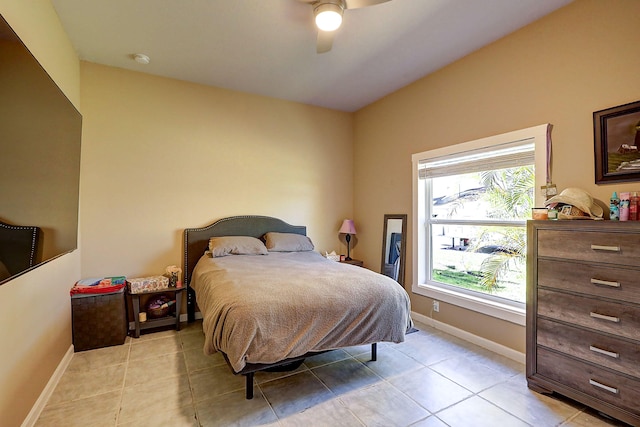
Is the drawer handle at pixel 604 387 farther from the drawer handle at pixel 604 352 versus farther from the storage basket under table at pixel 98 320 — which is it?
the storage basket under table at pixel 98 320

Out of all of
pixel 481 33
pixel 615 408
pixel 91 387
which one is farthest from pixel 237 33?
pixel 615 408

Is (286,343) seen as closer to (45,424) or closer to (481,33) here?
(45,424)

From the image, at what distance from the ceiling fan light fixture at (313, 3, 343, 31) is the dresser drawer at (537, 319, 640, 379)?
257cm

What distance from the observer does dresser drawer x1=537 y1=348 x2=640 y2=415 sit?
1.75 m

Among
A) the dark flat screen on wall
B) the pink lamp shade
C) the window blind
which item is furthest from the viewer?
the pink lamp shade

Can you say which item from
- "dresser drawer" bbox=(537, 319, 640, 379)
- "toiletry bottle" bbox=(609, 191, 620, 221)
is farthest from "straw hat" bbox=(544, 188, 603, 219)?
"dresser drawer" bbox=(537, 319, 640, 379)

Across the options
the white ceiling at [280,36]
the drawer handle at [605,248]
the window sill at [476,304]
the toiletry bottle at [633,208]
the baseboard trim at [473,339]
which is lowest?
the baseboard trim at [473,339]

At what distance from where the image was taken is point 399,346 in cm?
291

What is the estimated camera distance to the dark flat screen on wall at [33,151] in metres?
1.27

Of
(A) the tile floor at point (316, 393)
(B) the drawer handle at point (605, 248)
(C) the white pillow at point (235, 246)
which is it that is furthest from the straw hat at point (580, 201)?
(C) the white pillow at point (235, 246)

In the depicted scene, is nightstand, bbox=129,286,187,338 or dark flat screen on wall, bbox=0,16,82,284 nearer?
dark flat screen on wall, bbox=0,16,82,284

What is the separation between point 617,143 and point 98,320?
4461 mm

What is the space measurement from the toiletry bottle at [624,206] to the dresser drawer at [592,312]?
543mm

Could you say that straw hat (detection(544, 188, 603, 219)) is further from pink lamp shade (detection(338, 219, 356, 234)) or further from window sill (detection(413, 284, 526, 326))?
pink lamp shade (detection(338, 219, 356, 234))
